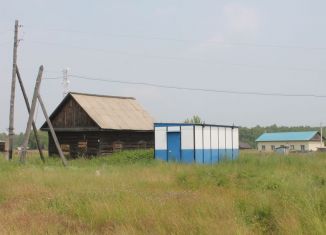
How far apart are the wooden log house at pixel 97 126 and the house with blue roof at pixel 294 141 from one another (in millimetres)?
48322

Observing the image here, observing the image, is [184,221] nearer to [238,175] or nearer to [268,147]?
[238,175]

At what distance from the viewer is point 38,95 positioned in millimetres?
26562

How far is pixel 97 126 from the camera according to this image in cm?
3506

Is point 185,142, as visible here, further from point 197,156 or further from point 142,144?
point 142,144

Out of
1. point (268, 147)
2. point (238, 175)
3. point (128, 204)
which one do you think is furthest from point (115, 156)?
point (268, 147)

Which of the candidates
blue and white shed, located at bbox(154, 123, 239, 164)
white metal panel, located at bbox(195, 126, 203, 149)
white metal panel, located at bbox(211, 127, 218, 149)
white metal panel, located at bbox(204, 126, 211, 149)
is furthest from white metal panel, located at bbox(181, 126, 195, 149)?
white metal panel, located at bbox(211, 127, 218, 149)

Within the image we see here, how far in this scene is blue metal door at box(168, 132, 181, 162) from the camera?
101 ft

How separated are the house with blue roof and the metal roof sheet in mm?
46918

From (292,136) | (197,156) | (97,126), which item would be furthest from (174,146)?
(292,136)

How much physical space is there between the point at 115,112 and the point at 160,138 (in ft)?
26.5

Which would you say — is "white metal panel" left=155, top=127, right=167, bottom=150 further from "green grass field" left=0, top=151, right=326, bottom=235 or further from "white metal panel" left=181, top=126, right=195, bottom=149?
"green grass field" left=0, top=151, right=326, bottom=235

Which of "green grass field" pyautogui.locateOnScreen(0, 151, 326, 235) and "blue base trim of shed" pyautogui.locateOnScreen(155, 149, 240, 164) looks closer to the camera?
"green grass field" pyautogui.locateOnScreen(0, 151, 326, 235)

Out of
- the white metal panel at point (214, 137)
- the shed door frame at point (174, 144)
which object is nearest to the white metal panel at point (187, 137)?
the shed door frame at point (174, 144)

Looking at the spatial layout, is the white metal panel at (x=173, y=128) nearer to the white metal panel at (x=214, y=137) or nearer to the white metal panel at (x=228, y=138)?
the white metal panel at (x=214, y=137)
